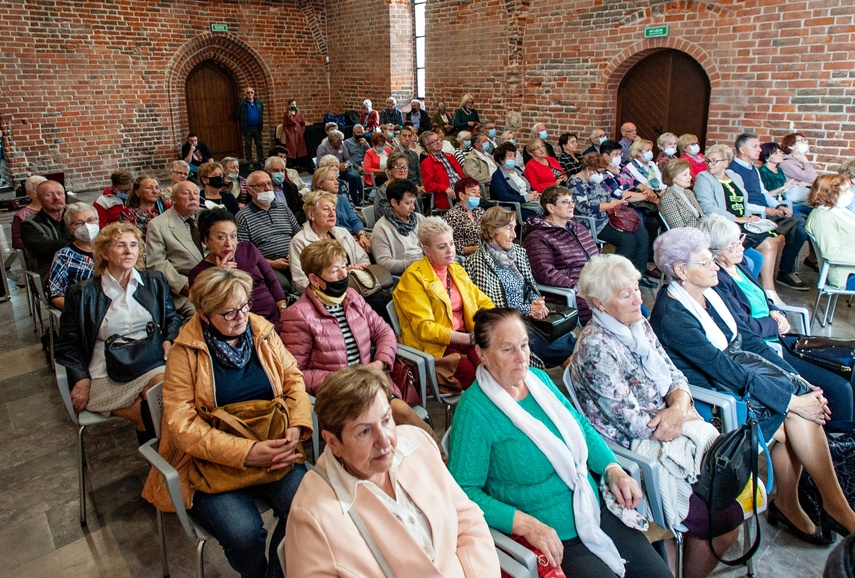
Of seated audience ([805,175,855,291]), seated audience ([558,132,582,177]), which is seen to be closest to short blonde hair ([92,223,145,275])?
seated audience ([805,175,855,291])

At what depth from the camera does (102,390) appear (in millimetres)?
3039

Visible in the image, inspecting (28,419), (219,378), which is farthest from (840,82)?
(28,419)

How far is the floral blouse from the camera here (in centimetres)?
253

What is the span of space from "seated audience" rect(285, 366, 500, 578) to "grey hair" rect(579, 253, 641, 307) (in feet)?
3.54

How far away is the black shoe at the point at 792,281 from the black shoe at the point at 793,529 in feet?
12.0

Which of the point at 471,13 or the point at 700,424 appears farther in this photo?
the point at 471,13

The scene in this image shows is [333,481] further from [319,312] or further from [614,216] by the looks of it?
[614,216]

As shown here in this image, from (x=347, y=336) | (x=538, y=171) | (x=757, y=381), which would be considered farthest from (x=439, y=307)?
(x=538, y=171)

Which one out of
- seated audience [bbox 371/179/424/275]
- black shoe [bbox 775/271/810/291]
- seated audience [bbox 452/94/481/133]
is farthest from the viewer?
seated audience [bbox 452/94/481/133]

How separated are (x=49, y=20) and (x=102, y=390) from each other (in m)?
10.1

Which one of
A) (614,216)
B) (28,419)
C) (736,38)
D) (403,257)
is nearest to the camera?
(28,419)

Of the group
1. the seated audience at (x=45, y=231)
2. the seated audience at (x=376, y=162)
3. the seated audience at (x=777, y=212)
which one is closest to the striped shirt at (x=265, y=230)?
the seated audience at (x=45, y=231)

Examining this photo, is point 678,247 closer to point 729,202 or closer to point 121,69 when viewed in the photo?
point 729,202

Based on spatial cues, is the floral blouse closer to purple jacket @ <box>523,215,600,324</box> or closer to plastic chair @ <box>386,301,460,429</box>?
plastic chair @ <box>386,301,460,429</box>
